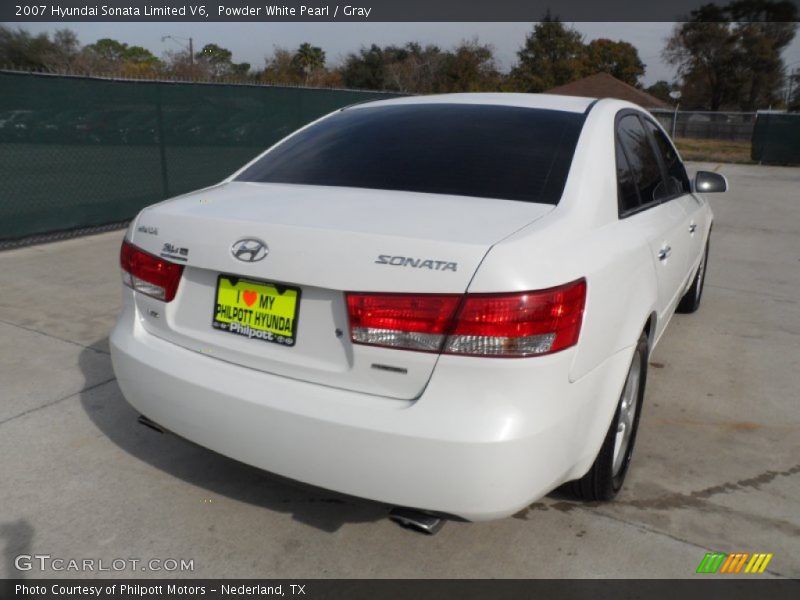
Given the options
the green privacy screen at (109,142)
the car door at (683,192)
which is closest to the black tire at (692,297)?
the car door at (683,192)

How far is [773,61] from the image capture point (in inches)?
2298

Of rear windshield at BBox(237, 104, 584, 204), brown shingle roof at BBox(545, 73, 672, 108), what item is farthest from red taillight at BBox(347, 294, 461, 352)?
brown shingle roof at BBox(545, 73, 672, 108)

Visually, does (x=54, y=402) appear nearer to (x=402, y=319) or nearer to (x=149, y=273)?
(x=149, y=273)

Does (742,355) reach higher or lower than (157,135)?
lower

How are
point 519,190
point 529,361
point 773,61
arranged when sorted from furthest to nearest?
1. point 773,61
2. point 519,190
3. point 529,361

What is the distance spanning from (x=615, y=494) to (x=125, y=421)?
7.55ft

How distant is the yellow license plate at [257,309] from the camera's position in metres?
2.19

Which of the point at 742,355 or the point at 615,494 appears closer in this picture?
the point at 615,494

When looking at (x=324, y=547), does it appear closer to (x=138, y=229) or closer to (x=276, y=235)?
(x=276, y=235)

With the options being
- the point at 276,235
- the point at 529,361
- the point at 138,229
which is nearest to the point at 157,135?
the point at 138,229

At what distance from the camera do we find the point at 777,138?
24.6m

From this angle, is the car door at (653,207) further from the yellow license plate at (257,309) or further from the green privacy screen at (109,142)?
the green privacy screen at (109,142)

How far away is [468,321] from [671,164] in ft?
9.13

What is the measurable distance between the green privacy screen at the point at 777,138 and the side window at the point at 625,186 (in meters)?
25.1
